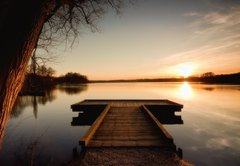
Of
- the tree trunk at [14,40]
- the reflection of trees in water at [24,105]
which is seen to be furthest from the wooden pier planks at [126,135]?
the reflection of trees in water at [24,105]

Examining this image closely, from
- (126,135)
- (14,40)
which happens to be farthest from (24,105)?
(14,40)

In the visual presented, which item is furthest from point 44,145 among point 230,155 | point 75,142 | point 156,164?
point 230,155

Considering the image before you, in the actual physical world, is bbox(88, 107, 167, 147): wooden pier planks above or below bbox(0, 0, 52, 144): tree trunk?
below

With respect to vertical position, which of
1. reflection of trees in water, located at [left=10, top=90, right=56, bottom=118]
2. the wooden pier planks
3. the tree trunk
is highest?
the tree trunk

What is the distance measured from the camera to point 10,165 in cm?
809

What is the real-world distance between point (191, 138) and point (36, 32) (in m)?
12.3

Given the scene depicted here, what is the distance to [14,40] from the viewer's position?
1602 millimetres

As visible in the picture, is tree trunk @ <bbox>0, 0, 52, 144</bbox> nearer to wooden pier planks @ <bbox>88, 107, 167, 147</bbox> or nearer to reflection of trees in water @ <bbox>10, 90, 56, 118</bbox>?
wooden pier planks @ <bbox>88, 107, 167, 147</bbox>

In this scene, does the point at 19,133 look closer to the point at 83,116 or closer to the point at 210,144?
the point at 83,116

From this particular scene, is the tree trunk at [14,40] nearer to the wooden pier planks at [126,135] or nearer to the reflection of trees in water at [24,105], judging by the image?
the wooden pier planks at [126,135]

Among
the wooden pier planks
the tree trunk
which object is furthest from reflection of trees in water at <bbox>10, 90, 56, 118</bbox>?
the tree trunk

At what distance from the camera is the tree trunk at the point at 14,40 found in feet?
5.15

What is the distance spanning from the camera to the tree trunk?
1569mm

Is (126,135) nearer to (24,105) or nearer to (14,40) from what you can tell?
(14,40)
